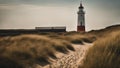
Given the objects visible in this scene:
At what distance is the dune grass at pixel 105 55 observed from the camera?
30.5 ft

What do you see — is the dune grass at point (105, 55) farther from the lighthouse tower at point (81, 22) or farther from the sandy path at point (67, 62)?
the lighthouse tower at point (81, 22)

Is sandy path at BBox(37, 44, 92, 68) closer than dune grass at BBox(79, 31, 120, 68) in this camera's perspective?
No

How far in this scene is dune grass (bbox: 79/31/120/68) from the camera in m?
9.28

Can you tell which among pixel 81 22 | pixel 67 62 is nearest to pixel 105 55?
pixel 67 62

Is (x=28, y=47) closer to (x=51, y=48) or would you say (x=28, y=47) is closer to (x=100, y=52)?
(x=51, y=48)

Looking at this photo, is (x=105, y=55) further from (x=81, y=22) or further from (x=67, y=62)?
(x=81, y=22)

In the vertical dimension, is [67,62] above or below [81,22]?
above

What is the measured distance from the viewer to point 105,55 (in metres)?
9.64

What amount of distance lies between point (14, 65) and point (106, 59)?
4959 millimetres

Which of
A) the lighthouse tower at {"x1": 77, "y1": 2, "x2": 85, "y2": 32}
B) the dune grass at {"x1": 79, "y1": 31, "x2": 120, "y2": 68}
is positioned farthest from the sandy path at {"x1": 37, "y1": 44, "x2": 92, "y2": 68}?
the lighthouse tower at {"x1": 77, "y1": 2, "x2": 85, "y2": 32}

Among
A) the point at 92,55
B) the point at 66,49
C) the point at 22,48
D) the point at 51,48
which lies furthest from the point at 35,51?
the point at 92,55

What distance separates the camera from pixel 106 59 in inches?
371

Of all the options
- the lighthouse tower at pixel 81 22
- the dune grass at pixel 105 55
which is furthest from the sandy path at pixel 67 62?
the lighthouse tower at pixel 81 22

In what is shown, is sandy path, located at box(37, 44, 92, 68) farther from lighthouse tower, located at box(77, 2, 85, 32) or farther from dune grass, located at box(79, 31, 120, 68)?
lighthouse tower, located at box(77, 2, 85, 32)
